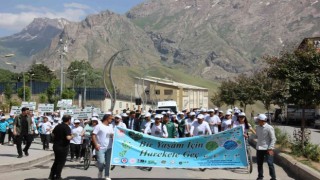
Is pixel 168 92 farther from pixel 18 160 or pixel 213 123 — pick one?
pixel 18 160

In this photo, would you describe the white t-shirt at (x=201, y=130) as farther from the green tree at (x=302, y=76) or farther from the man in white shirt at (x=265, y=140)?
the green tree at (x=302, y=76)

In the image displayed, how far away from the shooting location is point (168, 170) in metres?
14.6

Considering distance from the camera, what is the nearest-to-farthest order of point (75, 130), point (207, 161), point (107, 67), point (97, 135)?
point (97, 135) → point (207, 161) → point (75, 130) → point (107, 67)

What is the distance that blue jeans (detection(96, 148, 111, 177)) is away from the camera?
462 inches

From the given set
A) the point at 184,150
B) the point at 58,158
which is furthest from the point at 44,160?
the point at 184,150

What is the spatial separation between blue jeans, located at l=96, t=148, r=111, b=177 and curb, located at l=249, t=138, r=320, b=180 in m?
4.85

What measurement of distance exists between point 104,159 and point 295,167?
5.52 meters

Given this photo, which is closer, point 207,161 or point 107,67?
point 207,161

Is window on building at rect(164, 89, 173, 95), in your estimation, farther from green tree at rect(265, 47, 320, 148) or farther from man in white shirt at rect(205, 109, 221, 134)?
man in white shirt at rect(205, 109, 221, 134)

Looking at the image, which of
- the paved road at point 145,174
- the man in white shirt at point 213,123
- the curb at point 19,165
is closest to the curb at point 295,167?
the paved road at point 145,174


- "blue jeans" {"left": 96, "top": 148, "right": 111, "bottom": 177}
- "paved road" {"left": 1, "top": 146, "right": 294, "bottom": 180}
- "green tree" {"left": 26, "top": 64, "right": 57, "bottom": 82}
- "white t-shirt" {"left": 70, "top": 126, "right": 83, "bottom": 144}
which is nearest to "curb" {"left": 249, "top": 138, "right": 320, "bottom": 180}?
"paved road" {"left": 1, "top": 146, "right": 294, "bottom": 180}

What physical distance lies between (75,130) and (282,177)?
729 centimetres

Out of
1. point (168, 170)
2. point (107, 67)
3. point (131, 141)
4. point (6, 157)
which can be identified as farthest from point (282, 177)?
point (107, 67)

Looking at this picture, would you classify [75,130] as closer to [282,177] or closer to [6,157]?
[6,157]
